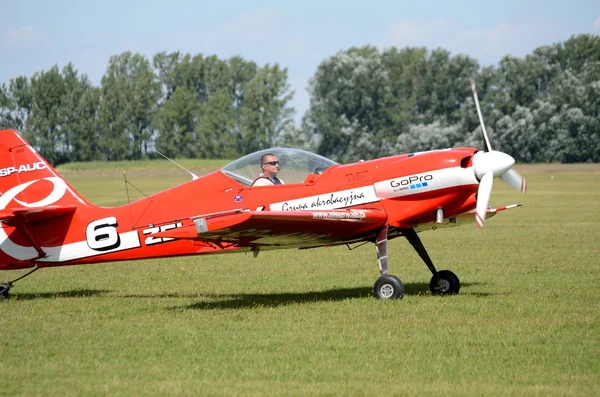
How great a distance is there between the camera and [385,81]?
8425cm

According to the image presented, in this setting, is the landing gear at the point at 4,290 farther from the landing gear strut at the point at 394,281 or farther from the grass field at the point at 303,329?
the landing gear strut at the point at 394,281

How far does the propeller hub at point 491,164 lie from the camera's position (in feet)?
35.5

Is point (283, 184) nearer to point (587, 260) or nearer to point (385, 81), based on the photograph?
point (587, 260)

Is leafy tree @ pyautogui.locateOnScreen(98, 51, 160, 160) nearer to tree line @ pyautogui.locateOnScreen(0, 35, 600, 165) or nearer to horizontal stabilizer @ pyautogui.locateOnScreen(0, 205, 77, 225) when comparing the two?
tree line @ pyautogui.locateOnScreen(0, 35, 600, 165)

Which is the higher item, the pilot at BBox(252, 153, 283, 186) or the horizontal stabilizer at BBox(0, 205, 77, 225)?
the pilot at BBox(252, 153, 283, 186)

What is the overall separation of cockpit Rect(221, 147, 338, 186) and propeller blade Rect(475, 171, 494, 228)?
2.04m

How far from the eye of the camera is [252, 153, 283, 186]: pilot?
37.9 feet

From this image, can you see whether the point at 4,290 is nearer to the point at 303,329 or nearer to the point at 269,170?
the point at 269,170

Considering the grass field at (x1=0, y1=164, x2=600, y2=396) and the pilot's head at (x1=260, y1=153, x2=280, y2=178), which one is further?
the pilot's head at (x1=260, y1=153, x2=280, y2=178)

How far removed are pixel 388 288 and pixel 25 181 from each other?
5.36 m

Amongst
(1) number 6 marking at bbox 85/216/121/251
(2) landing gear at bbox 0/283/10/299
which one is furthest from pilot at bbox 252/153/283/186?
(2) landing gear at bbox 0/283/10/299

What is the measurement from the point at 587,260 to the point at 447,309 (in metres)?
6.31

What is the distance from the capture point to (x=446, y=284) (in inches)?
461

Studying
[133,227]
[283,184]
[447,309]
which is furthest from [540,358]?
[133,227]
